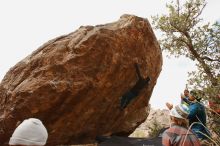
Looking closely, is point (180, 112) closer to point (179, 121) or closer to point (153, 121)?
point (179, 121)

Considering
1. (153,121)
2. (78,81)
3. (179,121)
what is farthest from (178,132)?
(153,121)

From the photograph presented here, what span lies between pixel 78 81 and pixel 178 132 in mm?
5244

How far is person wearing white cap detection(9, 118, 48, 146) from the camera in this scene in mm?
3404

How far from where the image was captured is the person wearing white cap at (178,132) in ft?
21.8

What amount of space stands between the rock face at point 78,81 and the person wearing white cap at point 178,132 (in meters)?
5.05

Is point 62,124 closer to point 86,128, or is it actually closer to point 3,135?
point 86,128

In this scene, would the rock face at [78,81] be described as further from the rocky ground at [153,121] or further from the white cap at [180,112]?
the rocky ground at [153,121]

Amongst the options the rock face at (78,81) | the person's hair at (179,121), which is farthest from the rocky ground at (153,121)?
the person's hair at (179,121)

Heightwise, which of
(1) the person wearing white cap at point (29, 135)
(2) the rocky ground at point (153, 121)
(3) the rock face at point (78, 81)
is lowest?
(2) the rocky ground at point (153, 121)

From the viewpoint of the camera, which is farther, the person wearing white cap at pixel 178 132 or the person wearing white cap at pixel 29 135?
the person wearing white cap at pixel 178 132

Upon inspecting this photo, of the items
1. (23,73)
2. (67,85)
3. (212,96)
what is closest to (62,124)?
(67,85)

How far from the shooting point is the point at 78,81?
11250 millimetres

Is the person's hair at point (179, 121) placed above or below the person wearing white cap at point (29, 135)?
below

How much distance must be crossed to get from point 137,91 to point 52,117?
11.6 feet
